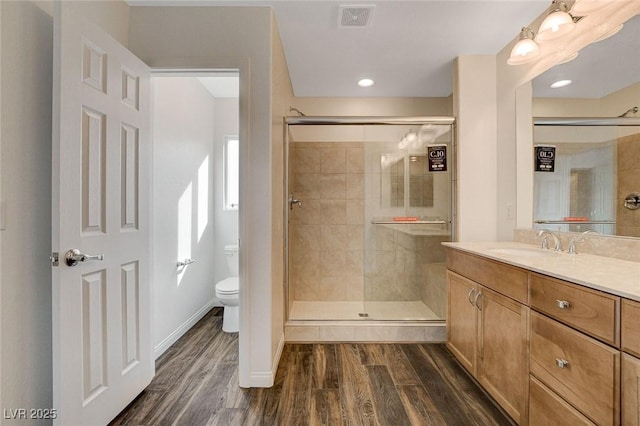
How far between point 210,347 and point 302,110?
106 inches

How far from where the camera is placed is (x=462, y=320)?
6.81ft

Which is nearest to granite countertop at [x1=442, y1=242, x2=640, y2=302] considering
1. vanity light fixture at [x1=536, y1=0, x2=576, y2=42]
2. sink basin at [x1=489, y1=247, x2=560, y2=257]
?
sink basin at [x1=489, y1=247, x2=560, y2=257]

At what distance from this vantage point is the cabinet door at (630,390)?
904 millimetres

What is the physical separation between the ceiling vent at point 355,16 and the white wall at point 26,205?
1.61 metres

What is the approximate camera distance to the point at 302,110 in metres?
3.49

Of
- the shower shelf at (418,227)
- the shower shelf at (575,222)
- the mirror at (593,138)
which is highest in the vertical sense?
the mirror at (593,138)

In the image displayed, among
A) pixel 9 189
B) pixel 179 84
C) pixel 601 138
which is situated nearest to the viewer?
pixel 9 189

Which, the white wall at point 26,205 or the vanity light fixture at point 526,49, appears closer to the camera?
the white wall at point 26,205

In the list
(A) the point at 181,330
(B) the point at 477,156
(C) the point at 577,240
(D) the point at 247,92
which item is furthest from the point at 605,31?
(A) the point at 181,330

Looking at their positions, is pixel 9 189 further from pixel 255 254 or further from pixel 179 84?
pixel 179 84

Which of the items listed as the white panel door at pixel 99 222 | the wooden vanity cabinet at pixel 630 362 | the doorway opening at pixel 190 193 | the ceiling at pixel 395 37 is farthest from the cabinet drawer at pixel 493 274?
Answer: the white panel door at pixel 99 222

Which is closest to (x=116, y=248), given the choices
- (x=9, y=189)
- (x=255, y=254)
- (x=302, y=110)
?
(x=9, y=189)

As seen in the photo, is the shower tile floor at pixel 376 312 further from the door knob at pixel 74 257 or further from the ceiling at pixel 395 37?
the ceiling at pixel 395 37

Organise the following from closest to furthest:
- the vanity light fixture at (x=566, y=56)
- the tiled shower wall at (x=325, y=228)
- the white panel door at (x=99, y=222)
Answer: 1. the white panel door at (x=99, y=222)
2. the vanity light fixture at (x=566, y=56)
3. the tiled shower wall at (x=325, y=228)
